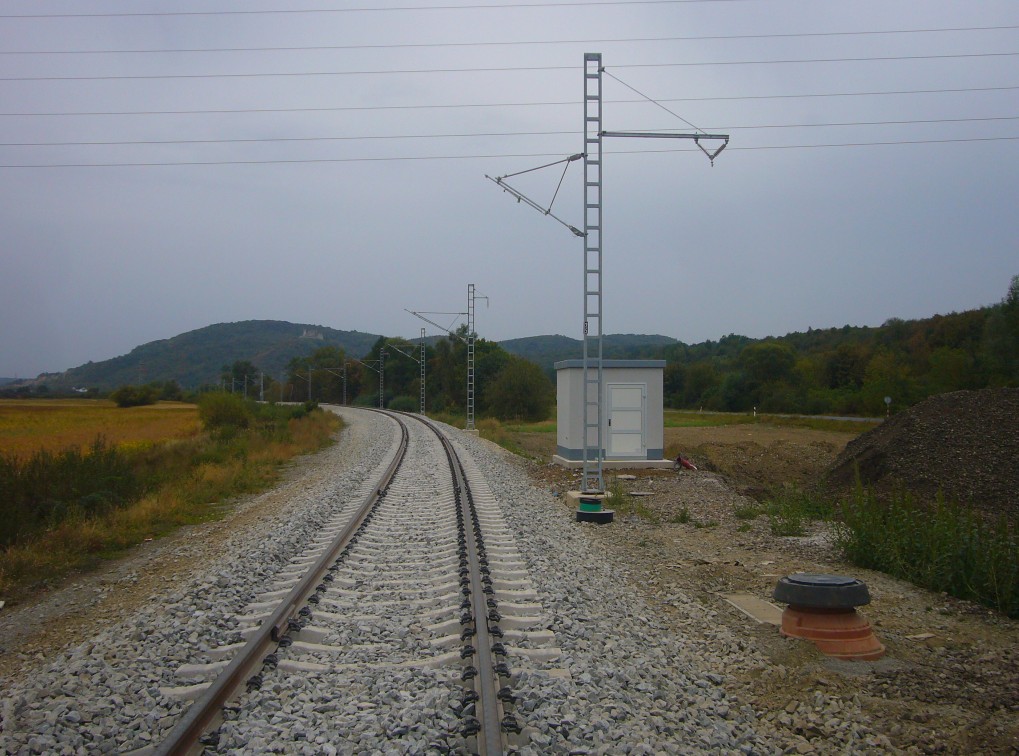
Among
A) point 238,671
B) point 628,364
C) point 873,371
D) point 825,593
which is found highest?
point 873,371

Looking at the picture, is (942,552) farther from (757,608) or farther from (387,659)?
(387,659)

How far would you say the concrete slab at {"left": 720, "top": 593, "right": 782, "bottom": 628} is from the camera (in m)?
6.91

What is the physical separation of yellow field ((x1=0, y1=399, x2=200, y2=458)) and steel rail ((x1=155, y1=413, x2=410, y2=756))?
10.4m

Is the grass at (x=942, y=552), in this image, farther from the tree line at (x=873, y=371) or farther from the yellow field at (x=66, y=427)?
the tree line at (x=873, y=371)

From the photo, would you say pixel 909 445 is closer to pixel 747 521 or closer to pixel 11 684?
pixel 747 521

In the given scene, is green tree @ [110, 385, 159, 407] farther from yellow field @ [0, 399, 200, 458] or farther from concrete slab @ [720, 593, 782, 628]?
concrete slab @ [720, 593, 782, 628]

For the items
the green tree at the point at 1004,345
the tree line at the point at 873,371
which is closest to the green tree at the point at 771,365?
the tree line at the point at 873,371

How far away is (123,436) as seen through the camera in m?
29.9

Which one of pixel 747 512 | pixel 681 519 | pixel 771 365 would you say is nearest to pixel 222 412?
pixel 681 519

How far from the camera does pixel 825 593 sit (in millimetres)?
6219

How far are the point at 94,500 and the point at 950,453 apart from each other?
16.6 m

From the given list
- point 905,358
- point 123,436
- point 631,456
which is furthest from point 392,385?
point 631,456

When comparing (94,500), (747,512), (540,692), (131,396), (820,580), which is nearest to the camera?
(540,692)

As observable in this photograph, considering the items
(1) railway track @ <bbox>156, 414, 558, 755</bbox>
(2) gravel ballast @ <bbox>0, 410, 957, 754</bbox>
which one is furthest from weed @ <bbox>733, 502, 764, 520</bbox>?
A: (2) gravel ballast @ <bbox>0, 410, 957, 754</bbox>
